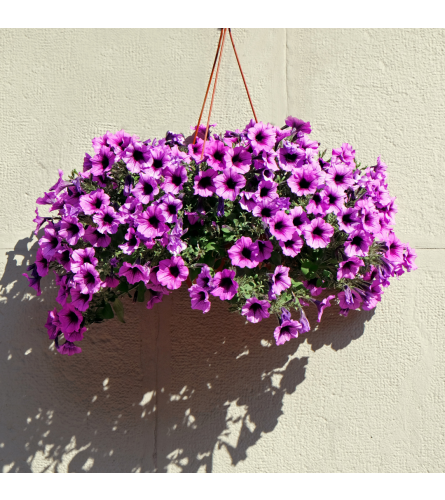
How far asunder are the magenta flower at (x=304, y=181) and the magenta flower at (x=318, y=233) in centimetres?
11

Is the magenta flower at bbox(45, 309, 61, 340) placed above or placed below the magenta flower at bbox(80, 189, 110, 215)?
below

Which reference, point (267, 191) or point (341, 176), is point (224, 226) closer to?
point (267, 191)

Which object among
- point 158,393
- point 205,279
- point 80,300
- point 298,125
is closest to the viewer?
point 205,279

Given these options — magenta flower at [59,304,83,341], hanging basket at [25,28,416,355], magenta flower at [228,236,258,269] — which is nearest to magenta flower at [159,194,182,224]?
hanging basket at [25,28,416,355]

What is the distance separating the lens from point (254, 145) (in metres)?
1.53

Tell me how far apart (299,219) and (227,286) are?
0.32 metres

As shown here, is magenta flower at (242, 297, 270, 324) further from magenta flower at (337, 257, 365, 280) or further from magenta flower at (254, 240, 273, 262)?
magenta flower at (337, 257, 365, 280)

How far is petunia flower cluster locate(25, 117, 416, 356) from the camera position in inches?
57.6

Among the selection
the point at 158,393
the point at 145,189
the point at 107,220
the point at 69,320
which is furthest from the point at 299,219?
the point at 158,393

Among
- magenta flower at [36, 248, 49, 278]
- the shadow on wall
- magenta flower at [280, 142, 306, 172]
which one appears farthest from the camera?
the shadow on wall

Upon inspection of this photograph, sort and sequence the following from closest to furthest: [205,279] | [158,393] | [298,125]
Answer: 1. [205,279]
2. [298,125]
3. [158,393]

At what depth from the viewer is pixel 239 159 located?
5.01 ft
